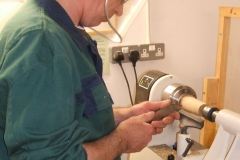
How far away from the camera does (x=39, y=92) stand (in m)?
0.71

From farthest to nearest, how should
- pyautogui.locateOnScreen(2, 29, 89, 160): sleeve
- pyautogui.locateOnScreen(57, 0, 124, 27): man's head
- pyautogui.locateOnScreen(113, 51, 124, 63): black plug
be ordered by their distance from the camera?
pyautogui.locateOnScreen(113, 51, 124, 63): black plug → pyautogui.locateOnScreen(57, 0, 124, 27): man's head → pyautogui.locateOnScreen(2, 29, 89, 160): sleeve

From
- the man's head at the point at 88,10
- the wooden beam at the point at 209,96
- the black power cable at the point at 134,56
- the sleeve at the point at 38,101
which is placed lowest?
the wooden beam at the point at 209,96

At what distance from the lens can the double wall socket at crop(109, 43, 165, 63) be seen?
1827 millimetres

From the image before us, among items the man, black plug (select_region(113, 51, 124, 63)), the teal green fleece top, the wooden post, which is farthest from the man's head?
the wooden post

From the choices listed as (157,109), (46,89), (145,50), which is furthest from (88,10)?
(145,50)

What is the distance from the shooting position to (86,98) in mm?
893

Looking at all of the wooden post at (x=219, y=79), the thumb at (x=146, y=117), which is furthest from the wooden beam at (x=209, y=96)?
the thumb at (x=146, y=117)

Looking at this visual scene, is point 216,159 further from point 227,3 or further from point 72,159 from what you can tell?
point 227,3

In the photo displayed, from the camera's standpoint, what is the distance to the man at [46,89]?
0.71 meters

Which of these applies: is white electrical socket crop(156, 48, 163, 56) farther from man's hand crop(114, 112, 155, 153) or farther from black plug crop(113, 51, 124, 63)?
man's hand crop(114, 112, 155, 153)

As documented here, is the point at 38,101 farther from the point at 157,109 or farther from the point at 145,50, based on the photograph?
the point at 145,50

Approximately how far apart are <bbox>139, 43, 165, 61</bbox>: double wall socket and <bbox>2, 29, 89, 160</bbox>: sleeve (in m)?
1.16

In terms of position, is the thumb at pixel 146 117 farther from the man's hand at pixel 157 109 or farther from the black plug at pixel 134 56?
the black plug at pixel 134 56

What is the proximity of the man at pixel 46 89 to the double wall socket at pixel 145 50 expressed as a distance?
0.92m
